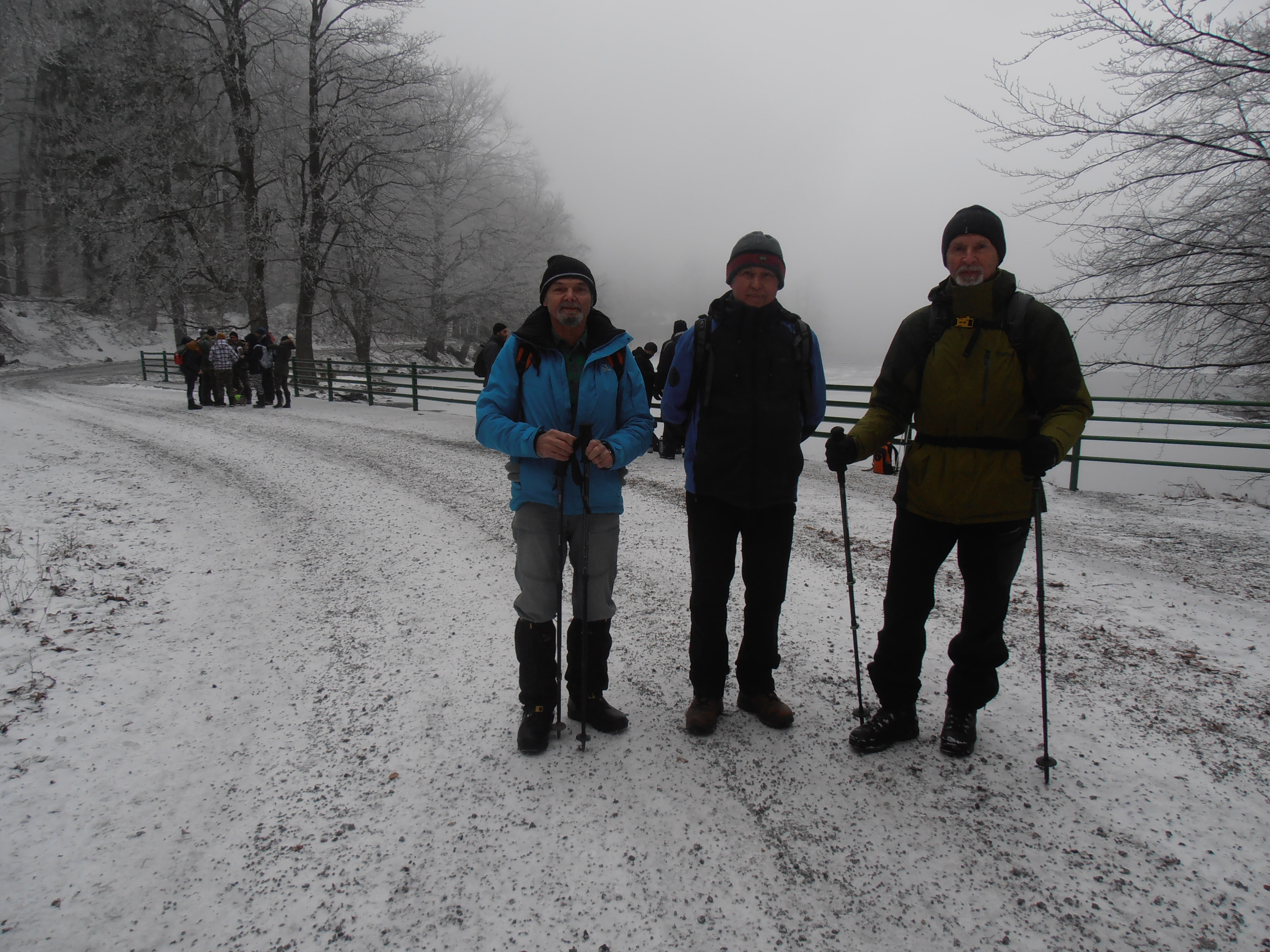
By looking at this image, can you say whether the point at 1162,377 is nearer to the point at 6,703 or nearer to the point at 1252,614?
the point at 1252,614

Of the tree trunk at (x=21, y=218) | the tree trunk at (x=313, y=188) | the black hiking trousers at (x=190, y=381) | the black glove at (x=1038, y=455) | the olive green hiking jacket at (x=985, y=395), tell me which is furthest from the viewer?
the tree trunk at (x=21, y=218)

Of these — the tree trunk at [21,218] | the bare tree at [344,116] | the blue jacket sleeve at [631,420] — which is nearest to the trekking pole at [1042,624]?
the blue jacket sleeve at [631,420]

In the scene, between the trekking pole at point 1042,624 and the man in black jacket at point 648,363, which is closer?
the trekking pole at point 1042,624

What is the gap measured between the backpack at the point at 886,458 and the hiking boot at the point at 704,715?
127 centimetres

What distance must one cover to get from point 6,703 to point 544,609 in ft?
8.18

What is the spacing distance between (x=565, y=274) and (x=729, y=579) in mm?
1495

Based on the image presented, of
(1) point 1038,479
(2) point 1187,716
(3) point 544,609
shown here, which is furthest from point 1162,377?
(3) point 544,609

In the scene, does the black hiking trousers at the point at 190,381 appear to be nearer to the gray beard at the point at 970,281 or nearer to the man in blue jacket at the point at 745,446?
the man in blue jacket at the point at 745,446

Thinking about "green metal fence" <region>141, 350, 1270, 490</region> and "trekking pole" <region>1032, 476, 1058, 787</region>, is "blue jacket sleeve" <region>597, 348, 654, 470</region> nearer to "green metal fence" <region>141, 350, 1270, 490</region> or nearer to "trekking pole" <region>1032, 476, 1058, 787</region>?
"green metal fence" <region>141, 350, 1270, 490</region>

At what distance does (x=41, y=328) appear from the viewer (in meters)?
27.2

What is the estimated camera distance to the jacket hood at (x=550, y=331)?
2.68 metres

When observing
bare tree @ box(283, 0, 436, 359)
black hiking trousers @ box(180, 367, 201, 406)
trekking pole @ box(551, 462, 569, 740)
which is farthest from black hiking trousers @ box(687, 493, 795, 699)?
bare tree @ box(283, 0, 436, 359)

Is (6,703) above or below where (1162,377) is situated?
below

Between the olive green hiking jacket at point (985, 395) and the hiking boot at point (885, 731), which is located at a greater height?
the olive green hiking jacket at point (985, 395)
